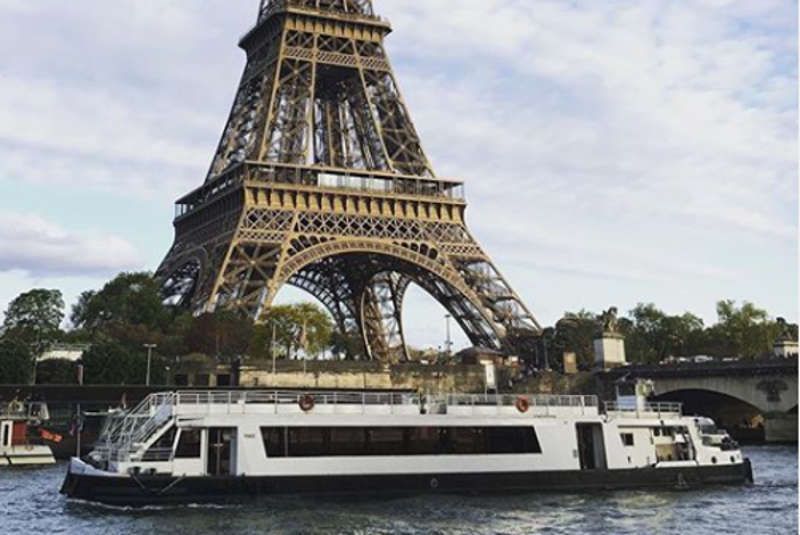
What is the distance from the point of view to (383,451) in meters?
29.7

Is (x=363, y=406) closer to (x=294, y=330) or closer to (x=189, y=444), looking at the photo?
(x=189, y=444)

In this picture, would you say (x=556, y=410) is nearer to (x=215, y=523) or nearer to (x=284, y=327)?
(x=215, y=523)

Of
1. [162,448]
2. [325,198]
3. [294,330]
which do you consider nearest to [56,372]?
[325,198]

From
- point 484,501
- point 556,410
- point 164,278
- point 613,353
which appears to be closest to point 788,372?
point 613,353

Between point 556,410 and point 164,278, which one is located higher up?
point 164,278

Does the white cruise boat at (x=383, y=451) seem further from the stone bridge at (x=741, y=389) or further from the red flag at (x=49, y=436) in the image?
the stone bridge at (x=741, y=389)

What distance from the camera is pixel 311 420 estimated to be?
2898 centimetres

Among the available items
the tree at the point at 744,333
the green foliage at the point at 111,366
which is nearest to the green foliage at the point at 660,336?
the tree at the point at 744,333

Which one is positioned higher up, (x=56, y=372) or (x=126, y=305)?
(x=126, y=305)

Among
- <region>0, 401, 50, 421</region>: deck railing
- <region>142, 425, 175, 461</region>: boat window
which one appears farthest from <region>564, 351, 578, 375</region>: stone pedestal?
<region>142, 425, 175, 461</region>: boat window

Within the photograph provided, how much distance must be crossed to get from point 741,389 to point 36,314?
1903 inches

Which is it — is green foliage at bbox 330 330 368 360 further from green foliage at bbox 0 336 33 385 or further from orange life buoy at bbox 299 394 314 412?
orange life buoy at bbox 299 394 314 412

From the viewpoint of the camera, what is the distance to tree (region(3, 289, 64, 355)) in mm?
66812

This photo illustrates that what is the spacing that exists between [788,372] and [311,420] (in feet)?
112
